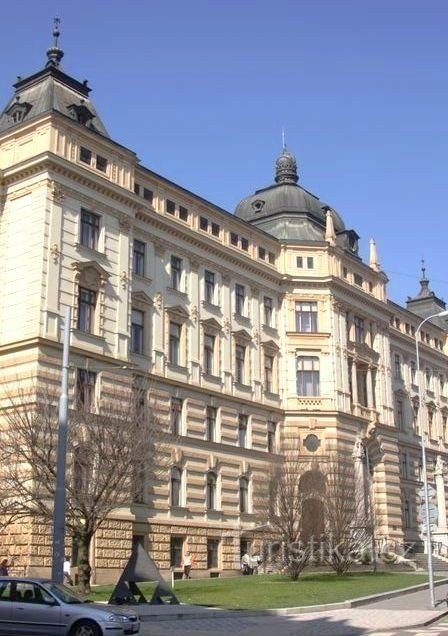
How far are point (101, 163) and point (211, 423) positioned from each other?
16.9 meters

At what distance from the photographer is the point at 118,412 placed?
3366 centimetres

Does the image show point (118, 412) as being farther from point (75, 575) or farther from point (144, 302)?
point (144, 302)

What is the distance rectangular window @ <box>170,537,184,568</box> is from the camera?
4455cm

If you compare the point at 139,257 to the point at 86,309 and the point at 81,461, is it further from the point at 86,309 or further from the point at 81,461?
the point at 81,461

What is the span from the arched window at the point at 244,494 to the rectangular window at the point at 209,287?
11.4 metres

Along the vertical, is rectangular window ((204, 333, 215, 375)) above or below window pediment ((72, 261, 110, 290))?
below

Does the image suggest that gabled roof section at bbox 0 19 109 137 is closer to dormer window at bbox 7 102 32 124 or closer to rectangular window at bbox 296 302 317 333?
dormer window at bbox 7 102 32 124

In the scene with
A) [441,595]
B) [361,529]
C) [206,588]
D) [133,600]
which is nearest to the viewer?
[133,600]

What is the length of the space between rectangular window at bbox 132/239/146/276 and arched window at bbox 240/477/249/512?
14.7 metres

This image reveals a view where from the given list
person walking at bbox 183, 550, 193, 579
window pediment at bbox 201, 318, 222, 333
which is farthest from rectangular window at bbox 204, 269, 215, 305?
person walking at bbox 183, 550, 193, 579

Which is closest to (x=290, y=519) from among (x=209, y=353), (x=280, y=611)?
(x=209, y=353)

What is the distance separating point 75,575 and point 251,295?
2463cm

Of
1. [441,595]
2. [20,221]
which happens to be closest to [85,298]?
[20,221]

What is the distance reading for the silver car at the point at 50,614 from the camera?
18.2 metres
